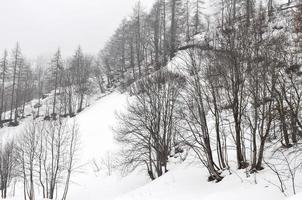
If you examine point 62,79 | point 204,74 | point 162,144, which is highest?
point 62,79

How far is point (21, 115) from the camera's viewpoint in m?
50.7

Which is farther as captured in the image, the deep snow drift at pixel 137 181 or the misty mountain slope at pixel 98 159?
the misty mountain slope at pixel 98 159

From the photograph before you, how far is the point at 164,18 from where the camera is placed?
160ft

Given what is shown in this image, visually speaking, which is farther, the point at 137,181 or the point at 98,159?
the point at 98,159

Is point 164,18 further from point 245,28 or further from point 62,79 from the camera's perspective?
point 245,28

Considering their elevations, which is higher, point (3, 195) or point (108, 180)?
point (108, 180)

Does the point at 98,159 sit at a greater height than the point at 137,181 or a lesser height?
greater

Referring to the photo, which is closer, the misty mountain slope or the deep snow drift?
the deep snow drift

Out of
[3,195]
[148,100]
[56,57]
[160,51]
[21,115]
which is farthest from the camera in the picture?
[56,57]

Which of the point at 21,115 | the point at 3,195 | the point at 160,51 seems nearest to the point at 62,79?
the point at 21,115

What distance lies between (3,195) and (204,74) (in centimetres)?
2403

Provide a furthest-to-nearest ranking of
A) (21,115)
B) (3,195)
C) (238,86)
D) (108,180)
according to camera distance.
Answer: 1. (21,115)
2. (3,195)
3. (108,180)
4. (238,86)

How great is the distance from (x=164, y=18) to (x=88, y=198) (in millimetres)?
34253

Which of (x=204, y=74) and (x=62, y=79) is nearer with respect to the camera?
(x=204, y=74)
